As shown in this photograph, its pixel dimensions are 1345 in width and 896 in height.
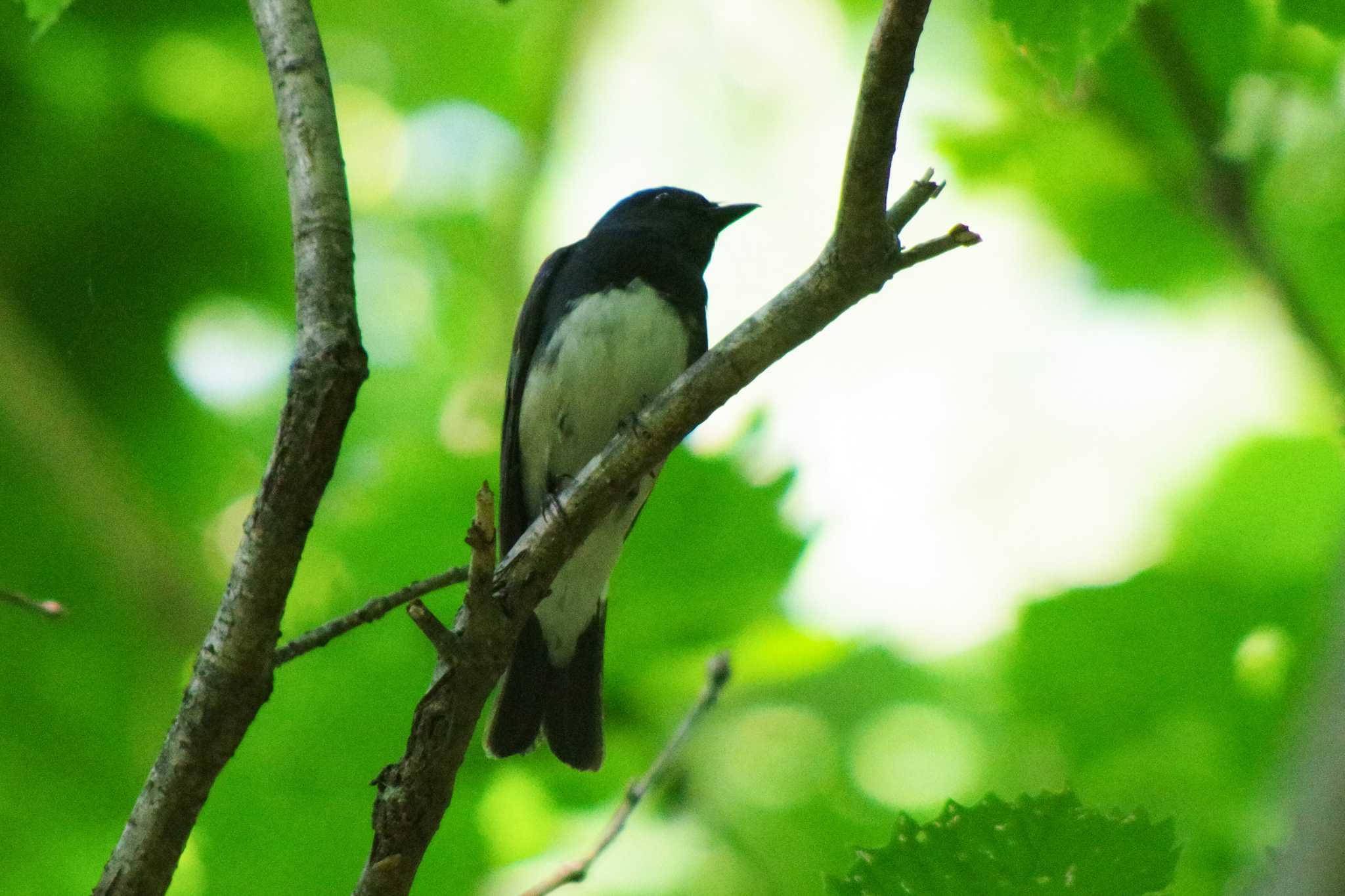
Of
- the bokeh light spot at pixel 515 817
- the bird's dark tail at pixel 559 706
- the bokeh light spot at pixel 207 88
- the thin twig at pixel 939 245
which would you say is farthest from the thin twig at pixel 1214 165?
the bokeh light spot at pixel 207 88

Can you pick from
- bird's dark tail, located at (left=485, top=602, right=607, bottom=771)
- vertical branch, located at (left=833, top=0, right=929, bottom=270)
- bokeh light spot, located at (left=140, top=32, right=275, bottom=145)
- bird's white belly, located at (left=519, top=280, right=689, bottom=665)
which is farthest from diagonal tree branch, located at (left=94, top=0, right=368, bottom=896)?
bokeh light spot, located at (left=140, top=32, right=275, bottom=145)

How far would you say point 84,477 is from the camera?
4980mm

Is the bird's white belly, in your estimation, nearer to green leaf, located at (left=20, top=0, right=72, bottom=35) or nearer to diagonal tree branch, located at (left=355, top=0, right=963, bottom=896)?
diagonal tree branch, located at (left=355, top=0, right=963, bottom=896)

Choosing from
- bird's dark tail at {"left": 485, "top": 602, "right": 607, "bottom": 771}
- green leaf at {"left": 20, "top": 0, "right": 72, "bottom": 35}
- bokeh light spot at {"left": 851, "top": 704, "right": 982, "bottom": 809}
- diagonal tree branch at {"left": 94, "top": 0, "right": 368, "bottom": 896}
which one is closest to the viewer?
diagonal tree branch at {"left": 94, "top": 0, "right": 368, "bottom": 896}

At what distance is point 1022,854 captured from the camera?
185 cm

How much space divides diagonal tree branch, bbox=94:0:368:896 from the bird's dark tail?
69.6 inches

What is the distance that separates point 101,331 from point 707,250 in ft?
7.15

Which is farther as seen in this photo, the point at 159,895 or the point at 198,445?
the point at 198,445

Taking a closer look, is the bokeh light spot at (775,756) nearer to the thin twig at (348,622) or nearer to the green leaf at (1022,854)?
the thin twig at (348,622)

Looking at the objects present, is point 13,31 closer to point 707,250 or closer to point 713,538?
point 707,250

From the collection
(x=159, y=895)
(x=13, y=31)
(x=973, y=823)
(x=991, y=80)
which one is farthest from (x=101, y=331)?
(x=973, y=823)

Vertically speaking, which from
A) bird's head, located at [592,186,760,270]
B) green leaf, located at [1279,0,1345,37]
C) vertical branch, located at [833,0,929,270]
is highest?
bird's head, located at [592,186,760,270]

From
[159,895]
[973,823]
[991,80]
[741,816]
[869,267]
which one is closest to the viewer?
[973,823]

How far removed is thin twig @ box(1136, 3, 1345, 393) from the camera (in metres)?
3.57
